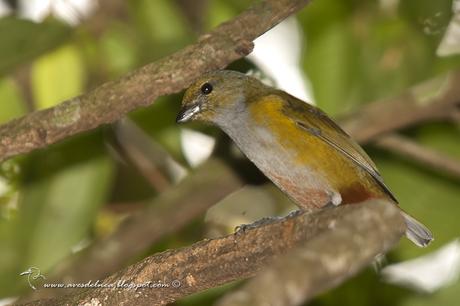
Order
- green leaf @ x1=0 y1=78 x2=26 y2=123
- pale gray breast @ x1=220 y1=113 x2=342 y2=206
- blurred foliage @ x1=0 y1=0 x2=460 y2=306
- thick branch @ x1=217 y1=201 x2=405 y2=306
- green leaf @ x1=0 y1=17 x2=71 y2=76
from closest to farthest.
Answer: thick branch @ x1=217 y1=201 x2=405 y2=306
pale gray breast @ x1=220 y1=113 x2=342 y2=206
green leaf @ x1=0 y1=17 x2=71 y2=76
green leaf @ x1=0 y1=78 x2=26 y2=123
blurred foliage @ x1=0 y1=0 x2=460 y2=306

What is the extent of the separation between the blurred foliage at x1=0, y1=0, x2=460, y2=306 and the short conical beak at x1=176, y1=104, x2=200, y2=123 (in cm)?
49

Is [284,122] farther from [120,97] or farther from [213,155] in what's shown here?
[213,155]

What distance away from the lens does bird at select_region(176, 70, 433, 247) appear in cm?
396

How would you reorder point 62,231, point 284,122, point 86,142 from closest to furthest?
1. point 284,122
2. point 62,231
3. point 86,142

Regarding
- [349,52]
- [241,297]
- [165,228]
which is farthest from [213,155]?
[241,297]

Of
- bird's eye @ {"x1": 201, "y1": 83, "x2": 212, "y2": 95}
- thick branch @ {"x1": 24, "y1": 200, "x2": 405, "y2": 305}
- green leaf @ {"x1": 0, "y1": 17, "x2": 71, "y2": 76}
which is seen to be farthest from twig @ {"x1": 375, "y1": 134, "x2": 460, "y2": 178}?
thick branch @ {"x1": 24, "y1": 200, "x2": 405, "y2": 305}

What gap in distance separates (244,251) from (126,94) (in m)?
1.18

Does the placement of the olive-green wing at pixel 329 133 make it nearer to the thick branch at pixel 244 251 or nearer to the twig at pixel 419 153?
the twig at pixel 419 153

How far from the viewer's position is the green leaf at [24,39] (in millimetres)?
4547

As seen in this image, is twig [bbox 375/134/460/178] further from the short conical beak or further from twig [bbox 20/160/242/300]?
the short conical beak

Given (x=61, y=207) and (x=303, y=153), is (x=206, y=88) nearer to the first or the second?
(x=303, y=153)

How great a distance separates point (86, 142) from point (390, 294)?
178cm

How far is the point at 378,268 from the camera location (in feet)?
16.5

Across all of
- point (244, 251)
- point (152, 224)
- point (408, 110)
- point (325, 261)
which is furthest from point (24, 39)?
point (325, 261)
